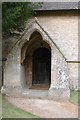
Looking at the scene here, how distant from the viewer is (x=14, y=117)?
12.8 metres

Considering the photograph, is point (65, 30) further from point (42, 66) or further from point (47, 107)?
→ point (47, 107)

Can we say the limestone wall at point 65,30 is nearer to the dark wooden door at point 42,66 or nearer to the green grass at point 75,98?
the dark wooden door at point 42,66

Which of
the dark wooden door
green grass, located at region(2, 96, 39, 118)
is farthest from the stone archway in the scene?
green grass, located at region(2, 96, 39, 118)

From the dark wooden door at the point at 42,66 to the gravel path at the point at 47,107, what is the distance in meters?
6.19

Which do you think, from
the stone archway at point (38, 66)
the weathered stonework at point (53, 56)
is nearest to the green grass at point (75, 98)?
the weathered stonework at point (53, 56)

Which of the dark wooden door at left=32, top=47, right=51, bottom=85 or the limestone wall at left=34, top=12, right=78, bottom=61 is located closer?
the limestone wall at left=34, top=12, right=78, bottom=61

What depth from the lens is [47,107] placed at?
605 inches

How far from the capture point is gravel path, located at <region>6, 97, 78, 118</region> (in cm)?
1398

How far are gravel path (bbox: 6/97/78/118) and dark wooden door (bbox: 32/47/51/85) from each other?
20.3 ft

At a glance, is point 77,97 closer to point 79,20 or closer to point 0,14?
point 79,20

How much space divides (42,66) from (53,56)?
5.54m

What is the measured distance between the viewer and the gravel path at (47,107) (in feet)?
45.9

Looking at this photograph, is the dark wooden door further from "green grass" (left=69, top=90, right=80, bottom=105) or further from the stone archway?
"green grass" (left=69, top=90, right=80, bottom=105)

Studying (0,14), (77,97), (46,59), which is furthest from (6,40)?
(0,14)
